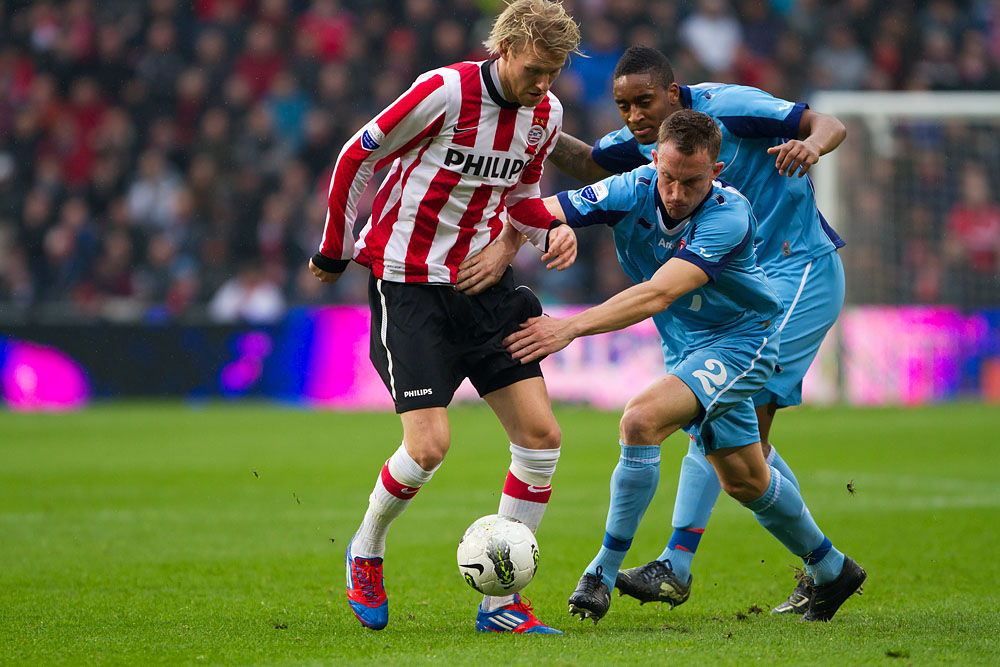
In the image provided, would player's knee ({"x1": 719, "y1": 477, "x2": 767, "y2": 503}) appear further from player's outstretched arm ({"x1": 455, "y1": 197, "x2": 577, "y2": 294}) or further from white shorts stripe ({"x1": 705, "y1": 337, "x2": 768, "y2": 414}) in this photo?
player's outstretched arm ({"x1": 455, "y1": 197, "x2": 577, "y2": 294})

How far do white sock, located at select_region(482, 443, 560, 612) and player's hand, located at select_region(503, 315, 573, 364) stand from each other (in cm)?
49

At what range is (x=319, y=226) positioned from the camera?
15.0m

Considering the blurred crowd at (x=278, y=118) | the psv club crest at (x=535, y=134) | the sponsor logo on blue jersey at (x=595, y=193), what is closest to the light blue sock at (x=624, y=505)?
the sponsor logo on blue jersey at (x=595, y=193)

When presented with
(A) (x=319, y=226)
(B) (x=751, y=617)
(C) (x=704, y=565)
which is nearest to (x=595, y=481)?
(C) (x=704, y=565)

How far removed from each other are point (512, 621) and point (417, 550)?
2003mm

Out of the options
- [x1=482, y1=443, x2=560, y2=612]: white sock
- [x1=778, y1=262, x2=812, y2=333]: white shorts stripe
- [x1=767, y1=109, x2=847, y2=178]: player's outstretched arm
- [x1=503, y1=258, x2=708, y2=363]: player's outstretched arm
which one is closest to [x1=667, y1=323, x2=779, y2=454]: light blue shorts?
[x1=503, y1=258, x2=708, y2=363]: player's outstretched arm

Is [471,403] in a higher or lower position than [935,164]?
lower

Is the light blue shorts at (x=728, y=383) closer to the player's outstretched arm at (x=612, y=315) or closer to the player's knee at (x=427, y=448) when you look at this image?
the player's outstretched arm at (x=612, y=315)

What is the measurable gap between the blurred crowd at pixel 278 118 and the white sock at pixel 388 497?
393 inches

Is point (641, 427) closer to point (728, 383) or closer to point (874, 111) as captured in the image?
point (728, 383)

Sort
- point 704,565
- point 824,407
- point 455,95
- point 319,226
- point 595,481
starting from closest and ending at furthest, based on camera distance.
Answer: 1. point 455,95
2. point 704,565
3. point 595,481
4. point 824,407
5. point 319,226

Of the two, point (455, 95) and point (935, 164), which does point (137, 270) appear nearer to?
point (935, 164)

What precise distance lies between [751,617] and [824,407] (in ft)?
31.7

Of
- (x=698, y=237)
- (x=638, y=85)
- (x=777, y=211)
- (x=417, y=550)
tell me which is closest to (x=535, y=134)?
(x=638, y=85)
